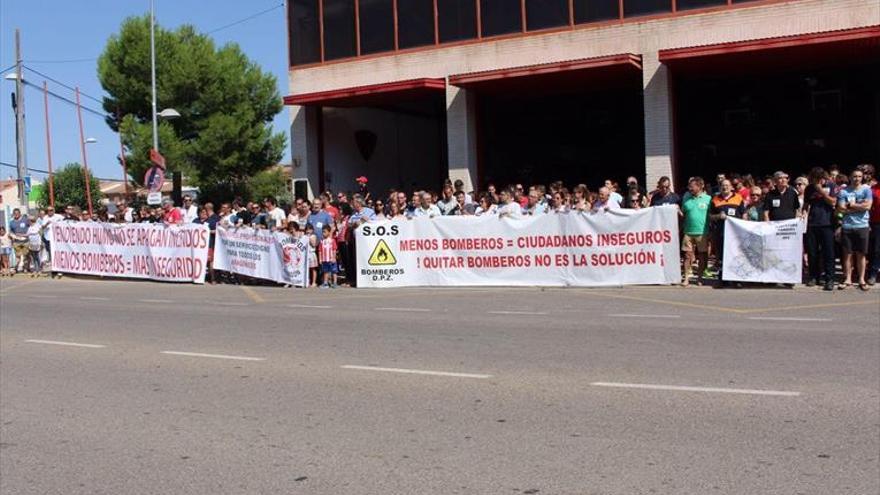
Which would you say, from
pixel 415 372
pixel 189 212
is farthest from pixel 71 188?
pixel 415 372

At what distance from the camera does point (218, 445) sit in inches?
242

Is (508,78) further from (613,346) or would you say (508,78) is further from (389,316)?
(613,346)

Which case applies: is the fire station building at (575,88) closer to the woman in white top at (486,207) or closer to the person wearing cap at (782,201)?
the woman in white top at (486,207)

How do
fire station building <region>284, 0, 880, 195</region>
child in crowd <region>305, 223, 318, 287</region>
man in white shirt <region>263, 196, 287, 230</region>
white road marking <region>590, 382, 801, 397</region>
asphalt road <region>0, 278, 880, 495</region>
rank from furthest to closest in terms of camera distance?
fire station building <region>284, 0, 880, 195</region>
man in white shirt <region>263, 196, 287, 230</region>
child in crowd <region>305, 223, 318, 287</region>
white road marking <region>590, 382, 801, 397</region>
asphalt road <region>0, 278, 880, 495</region>

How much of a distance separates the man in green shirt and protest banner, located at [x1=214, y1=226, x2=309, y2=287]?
7505 millimetres

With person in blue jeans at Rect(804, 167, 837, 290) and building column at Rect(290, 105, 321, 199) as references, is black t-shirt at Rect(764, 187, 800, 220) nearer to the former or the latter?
person in blue jeans at Rect(804, 167, 837, 290)

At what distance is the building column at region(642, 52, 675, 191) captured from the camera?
23.0 meters

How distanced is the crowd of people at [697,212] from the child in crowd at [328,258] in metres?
0.02

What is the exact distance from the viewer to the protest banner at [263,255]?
19000 millimetres

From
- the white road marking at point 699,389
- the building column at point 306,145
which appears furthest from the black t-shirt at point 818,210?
the building column at point 306,145

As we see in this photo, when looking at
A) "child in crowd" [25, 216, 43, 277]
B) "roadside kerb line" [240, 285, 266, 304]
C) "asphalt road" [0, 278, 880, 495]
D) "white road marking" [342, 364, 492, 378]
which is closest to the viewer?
"asphalt road" [0, 278, 880, 495]

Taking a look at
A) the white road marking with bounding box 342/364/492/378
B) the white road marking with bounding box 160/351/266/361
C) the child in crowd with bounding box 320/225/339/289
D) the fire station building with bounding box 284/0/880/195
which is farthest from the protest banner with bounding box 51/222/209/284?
the white road marking with bounding box 342/364/492/378

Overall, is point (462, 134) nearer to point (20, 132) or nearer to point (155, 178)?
point (155, 178)

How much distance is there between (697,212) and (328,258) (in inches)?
287
